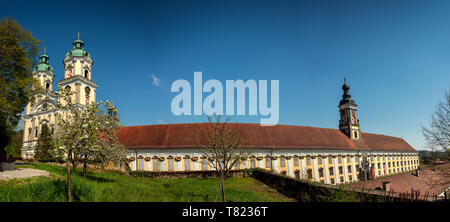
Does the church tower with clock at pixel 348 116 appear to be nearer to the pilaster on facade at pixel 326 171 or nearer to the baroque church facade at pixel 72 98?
the pilaster on facade at pixel 326 171

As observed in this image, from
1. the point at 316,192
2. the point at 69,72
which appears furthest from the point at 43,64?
the point at 316,192

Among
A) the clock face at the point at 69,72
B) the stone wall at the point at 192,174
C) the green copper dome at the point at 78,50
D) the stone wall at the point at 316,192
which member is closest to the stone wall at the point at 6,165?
the stone wall at the point at 192,174

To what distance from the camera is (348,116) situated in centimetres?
5331

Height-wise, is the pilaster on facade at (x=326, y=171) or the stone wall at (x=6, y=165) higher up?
the stone wall at (x=6, y=165)

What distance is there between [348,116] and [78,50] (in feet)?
222

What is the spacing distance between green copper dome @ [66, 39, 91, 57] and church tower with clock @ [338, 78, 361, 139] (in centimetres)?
6506

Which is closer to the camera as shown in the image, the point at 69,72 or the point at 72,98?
the point at 72,98

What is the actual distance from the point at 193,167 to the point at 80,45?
4155 centimetres

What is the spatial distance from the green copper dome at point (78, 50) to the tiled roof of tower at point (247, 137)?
22984 millimetres

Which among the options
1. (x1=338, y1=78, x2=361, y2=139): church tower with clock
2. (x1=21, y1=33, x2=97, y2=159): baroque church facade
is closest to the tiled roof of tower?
(x1=338, y1=78, x2=361, y2=139): church tower with clock

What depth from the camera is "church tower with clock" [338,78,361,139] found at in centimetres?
5191

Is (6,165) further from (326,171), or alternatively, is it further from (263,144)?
(326,171)

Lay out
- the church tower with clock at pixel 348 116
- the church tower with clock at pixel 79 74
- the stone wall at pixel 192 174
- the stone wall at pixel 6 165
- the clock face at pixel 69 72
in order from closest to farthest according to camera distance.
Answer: the stone wall at pixel 6 165 < the stone wall at pixel 192 174 < the church tower with clock at pixel 79 74 < the clock face at pixel 69 72 < the church tower with clock at pixel 348 116

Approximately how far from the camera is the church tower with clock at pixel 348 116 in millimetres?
51909
